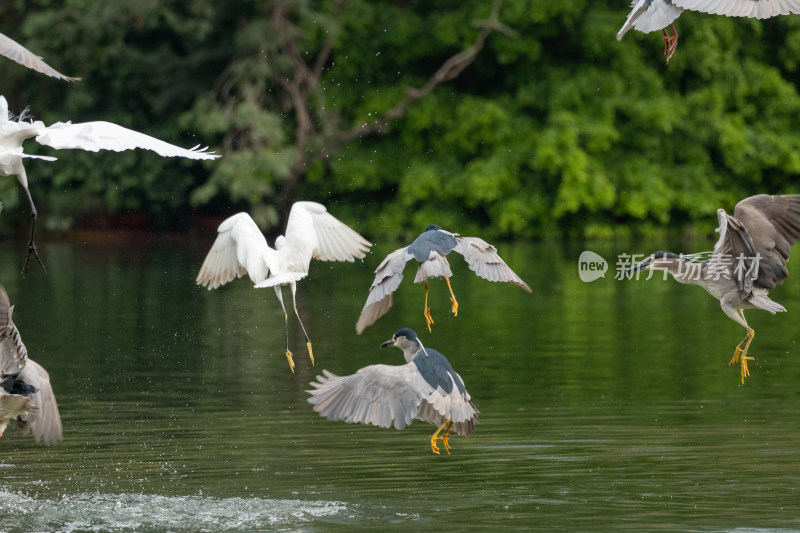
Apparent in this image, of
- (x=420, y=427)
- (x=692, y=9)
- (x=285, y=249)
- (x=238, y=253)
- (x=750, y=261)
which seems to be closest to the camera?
(x=692, y=9)

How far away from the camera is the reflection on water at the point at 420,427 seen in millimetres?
7941

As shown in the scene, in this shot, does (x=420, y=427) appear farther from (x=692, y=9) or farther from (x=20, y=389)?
(x=692, y=9)

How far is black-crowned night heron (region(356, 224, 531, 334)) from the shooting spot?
774 centimetres

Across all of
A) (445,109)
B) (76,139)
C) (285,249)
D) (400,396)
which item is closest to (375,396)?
(400,396)

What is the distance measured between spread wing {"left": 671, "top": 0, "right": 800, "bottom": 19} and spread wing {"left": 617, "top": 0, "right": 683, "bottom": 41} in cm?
13

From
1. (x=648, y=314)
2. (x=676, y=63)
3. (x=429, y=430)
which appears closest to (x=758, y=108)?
(x=676, y=63)

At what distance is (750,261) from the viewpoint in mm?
7918

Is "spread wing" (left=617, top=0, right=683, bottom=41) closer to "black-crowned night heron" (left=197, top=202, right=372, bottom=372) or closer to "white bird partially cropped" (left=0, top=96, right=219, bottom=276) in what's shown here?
"black-crowned night heron" (left=197, top=202, right=372, bottom=372)

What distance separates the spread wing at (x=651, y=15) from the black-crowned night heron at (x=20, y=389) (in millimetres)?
3719

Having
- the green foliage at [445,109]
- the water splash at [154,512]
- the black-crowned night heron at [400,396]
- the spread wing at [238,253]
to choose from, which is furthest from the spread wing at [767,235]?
the green foliage at [445,109]

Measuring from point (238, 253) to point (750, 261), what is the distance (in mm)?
3277

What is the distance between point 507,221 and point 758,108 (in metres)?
6.82

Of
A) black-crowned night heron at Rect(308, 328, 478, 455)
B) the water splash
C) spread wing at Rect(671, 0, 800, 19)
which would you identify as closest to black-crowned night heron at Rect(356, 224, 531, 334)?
black-crowned night heron at Rect(308, 328, 478, 455)

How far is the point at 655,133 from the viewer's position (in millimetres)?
32094
